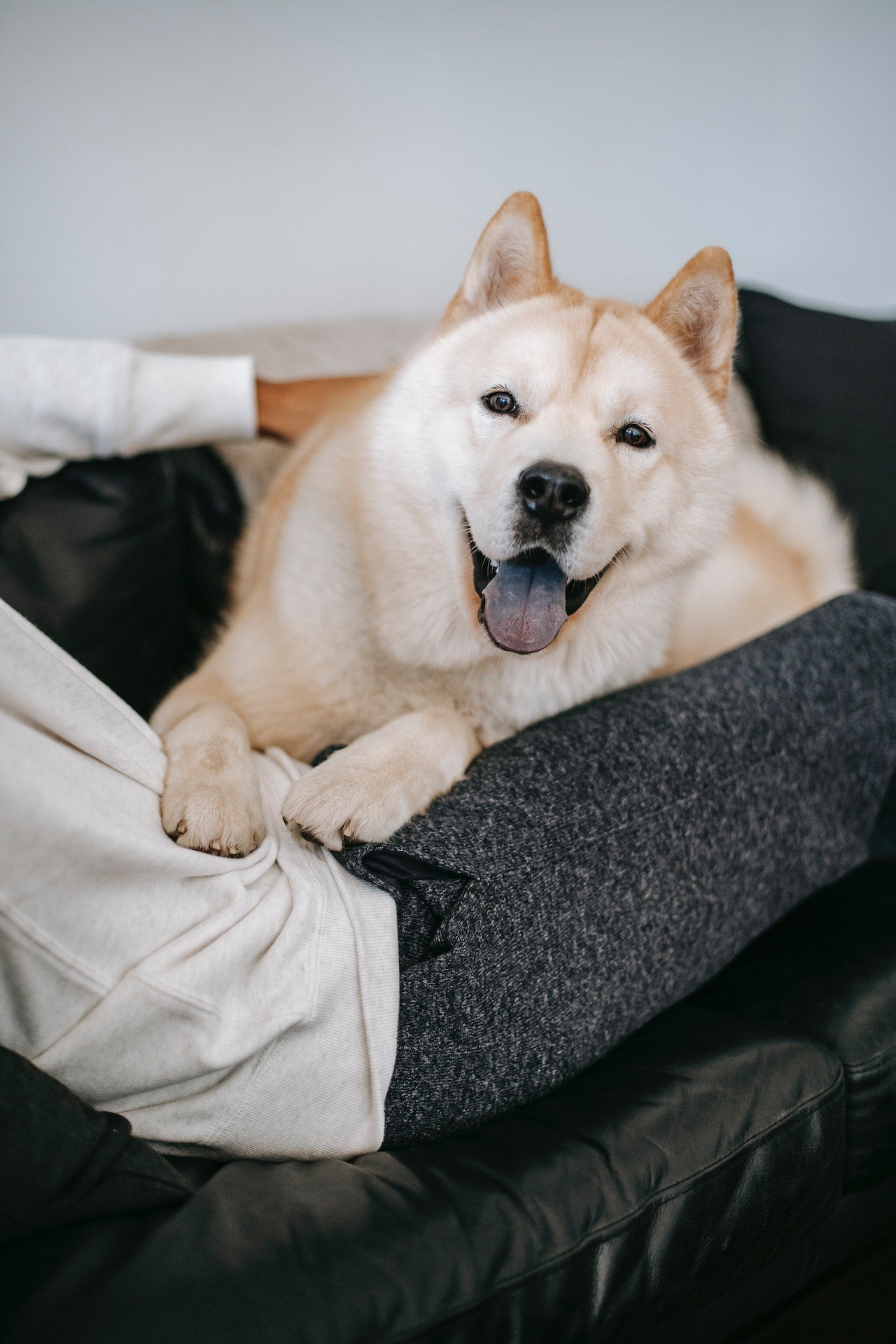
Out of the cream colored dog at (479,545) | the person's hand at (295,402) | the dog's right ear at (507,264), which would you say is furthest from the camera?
the person's hand at (295,402)

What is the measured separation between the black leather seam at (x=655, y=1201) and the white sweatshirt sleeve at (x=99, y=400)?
110 centimetres

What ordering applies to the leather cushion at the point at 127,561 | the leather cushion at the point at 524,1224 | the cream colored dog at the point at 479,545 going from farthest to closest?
the leather cushion at the point at 127,561
the cream colored dog at the point at 479,545
the leather cushion at the point at 524,1224

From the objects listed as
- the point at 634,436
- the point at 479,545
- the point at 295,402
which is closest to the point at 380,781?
the point at 479,545

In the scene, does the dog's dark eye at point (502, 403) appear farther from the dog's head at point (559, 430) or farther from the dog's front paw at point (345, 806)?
the dog's front paw at point (345, 806)

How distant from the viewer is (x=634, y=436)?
1034 millimetres

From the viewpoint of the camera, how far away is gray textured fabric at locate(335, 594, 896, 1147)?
2.78 ft

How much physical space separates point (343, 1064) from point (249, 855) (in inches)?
8.5

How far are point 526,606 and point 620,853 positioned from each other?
318mm

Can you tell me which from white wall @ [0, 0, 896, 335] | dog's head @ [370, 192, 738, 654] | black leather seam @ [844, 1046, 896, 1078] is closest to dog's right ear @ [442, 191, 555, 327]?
dog's head @ [370, 192, 738, 654]

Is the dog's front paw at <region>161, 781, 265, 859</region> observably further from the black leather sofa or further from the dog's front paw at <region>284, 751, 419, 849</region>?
the black leather sofa

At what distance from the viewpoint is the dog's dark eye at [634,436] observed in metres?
1.03

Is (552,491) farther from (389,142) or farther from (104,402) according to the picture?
(389,142)

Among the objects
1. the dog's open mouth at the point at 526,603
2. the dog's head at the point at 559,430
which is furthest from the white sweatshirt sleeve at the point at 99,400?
the dog's open mouth at the point at 526,603

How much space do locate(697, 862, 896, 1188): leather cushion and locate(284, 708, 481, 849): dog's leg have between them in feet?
1.76
